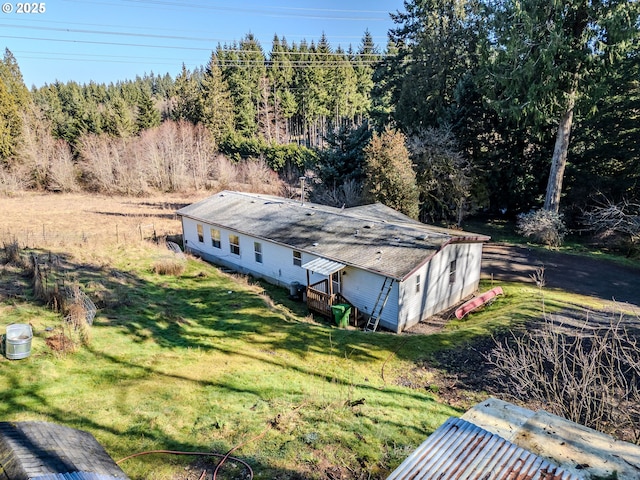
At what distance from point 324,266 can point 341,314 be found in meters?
1.97

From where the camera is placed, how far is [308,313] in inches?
601

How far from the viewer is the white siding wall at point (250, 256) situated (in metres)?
17.3

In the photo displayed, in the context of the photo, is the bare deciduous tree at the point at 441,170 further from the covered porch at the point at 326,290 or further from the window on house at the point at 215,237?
the window on house at the point at 215,237

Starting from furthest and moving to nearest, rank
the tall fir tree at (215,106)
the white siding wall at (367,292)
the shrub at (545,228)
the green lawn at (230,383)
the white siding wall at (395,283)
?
the tall fir tree at (215,106), the shrub at (545,228), the white siding wall at (395,283), the white siding wall at (367,292), the green lawn at (230,383)

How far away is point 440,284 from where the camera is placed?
612 inches

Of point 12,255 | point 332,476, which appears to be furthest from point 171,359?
point 12,255

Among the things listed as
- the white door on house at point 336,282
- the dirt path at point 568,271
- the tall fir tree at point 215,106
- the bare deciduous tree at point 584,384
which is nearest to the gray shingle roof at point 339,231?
the white door on house at point 336,282

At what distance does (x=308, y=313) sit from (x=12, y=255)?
40.6ft

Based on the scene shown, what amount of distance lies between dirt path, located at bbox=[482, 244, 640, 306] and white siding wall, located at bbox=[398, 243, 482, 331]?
7.67 ft

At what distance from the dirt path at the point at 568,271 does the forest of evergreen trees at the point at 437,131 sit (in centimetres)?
467

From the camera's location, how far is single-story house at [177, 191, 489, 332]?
14039 millimetres

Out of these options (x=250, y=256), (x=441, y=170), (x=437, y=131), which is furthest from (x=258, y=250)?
(x=437, y=131)

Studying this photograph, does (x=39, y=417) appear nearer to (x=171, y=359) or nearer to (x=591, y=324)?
(x=171, y=359)

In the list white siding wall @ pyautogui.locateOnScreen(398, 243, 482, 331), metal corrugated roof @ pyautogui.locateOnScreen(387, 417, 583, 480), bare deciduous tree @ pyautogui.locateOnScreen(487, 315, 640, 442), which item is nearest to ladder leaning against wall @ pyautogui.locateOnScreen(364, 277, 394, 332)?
white siding wall @ pyautogui.locateOnScreen(398, 243, 482, 331)
